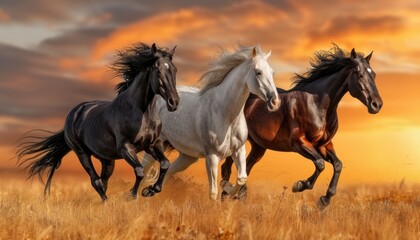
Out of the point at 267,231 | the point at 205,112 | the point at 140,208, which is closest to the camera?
the point at 267,231

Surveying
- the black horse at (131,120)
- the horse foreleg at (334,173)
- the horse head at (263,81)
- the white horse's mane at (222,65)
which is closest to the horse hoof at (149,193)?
the black horse at (131,120)

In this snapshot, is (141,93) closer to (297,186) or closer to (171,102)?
(171,102)

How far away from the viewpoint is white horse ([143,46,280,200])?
11203 mm

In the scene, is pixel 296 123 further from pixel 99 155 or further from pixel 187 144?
pixel 99 155

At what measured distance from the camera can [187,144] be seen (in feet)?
40.6

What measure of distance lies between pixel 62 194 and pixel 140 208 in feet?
16.9

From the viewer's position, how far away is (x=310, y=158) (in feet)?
41.1

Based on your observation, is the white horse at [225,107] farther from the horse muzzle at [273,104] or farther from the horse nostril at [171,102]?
the horse nostril at [171,102]

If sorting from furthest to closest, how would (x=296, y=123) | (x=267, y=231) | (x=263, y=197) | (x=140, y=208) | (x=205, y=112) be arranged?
(x=263, y=197)
(x=296, y=123)
(x=205, y=112)
(x=140, y=208)
(x=267, y=231)

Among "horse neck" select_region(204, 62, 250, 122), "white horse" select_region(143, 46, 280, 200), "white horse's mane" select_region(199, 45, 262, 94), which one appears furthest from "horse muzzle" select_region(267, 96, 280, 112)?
"white horse's mane" select_region(199, 45, 262, 94)

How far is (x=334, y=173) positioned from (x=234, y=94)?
2420 mm

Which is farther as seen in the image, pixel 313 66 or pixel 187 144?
pixel 313 66

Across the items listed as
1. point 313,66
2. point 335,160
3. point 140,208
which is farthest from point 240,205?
point 313,66

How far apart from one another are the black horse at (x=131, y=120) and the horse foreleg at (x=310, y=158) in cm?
248
